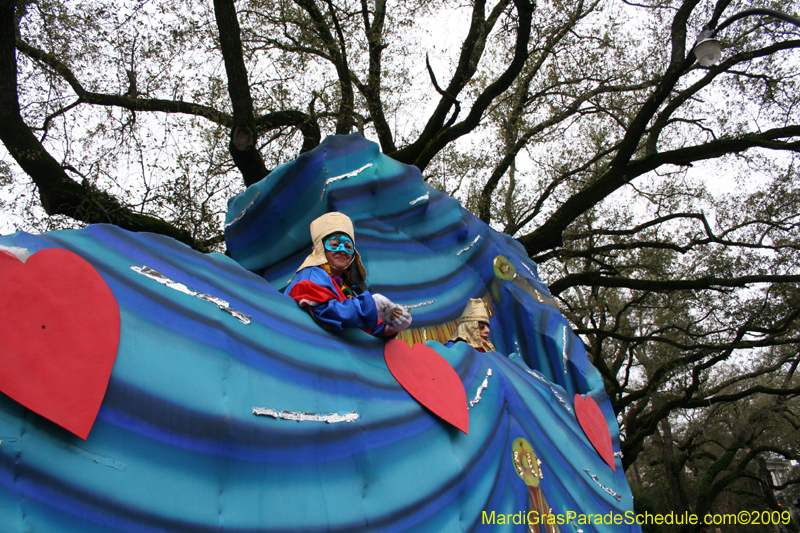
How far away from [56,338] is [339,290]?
1.46 metres

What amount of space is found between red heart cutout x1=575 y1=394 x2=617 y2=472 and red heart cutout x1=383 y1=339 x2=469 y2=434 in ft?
5.65

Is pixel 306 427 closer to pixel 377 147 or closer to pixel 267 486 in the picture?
pixel 267 486

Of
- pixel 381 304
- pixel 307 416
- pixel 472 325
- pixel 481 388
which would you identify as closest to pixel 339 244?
pixel 381 304

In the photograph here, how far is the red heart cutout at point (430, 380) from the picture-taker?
298 centimetres

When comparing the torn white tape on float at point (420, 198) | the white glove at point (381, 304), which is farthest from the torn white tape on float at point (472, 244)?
the white glove at point (381, 304)

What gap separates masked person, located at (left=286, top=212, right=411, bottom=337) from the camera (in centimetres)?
272

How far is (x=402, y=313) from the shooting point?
2883 millimetres

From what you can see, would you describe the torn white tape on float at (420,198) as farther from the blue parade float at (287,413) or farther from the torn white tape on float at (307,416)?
the torn white tape on float at (307,416)

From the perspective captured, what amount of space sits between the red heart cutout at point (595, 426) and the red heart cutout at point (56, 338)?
374cm

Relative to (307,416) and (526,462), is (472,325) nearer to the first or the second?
(526,462)

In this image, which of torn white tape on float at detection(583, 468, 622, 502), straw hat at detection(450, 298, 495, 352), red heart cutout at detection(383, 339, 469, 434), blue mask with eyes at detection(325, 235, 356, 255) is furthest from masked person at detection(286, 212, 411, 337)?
torn white tape on float at detection(583, 468, 622, 502)

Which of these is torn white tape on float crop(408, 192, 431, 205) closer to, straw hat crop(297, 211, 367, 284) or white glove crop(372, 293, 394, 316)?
straw hat crop(297, 211, 367, 284)

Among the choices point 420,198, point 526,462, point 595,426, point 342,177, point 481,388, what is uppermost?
point 420,198

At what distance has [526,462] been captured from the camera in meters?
3.56
